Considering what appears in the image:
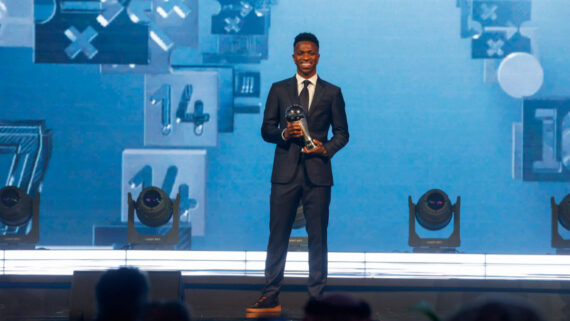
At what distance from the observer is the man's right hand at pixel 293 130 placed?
11.3ft

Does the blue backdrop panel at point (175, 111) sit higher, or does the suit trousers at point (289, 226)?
the blue backdrop panel at point (175, 111)

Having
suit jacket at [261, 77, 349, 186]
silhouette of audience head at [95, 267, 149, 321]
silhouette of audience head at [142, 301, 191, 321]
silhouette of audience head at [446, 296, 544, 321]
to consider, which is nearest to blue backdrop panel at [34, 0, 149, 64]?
suit jacket at [261, 77, 349, 186]

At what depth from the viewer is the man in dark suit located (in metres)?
3.55

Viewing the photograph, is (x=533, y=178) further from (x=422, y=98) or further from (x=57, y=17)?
(x=57, y=17)

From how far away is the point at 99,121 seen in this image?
5395 mm

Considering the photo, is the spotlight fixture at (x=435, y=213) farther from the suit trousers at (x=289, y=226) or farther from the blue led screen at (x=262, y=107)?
the suit trousers at (x=289, y=226)

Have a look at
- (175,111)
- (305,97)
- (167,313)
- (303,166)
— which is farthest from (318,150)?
(175,111)

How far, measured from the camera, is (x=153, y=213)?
4820 mm

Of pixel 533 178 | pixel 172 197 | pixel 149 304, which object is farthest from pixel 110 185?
pixel 149 304

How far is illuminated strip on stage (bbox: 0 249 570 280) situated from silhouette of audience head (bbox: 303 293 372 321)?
2314mm

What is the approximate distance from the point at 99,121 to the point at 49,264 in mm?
1648

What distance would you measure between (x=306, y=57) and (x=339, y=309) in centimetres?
218

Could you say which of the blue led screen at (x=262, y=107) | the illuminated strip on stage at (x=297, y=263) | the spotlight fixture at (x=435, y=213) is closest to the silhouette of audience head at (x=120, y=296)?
the illuminated strip on stage at (x=297, y=263)

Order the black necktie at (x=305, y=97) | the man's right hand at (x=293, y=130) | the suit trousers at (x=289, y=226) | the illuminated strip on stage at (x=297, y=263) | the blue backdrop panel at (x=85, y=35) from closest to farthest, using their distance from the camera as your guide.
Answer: the man's right hand at (x=293, y=130) → the suit trousers at (x=289, y=226) → the black necktie at (x=305, y=97) → the illuminated strip on stage at (x=297, y=263) → the blue backdrop panel at (x=85, y=35)
